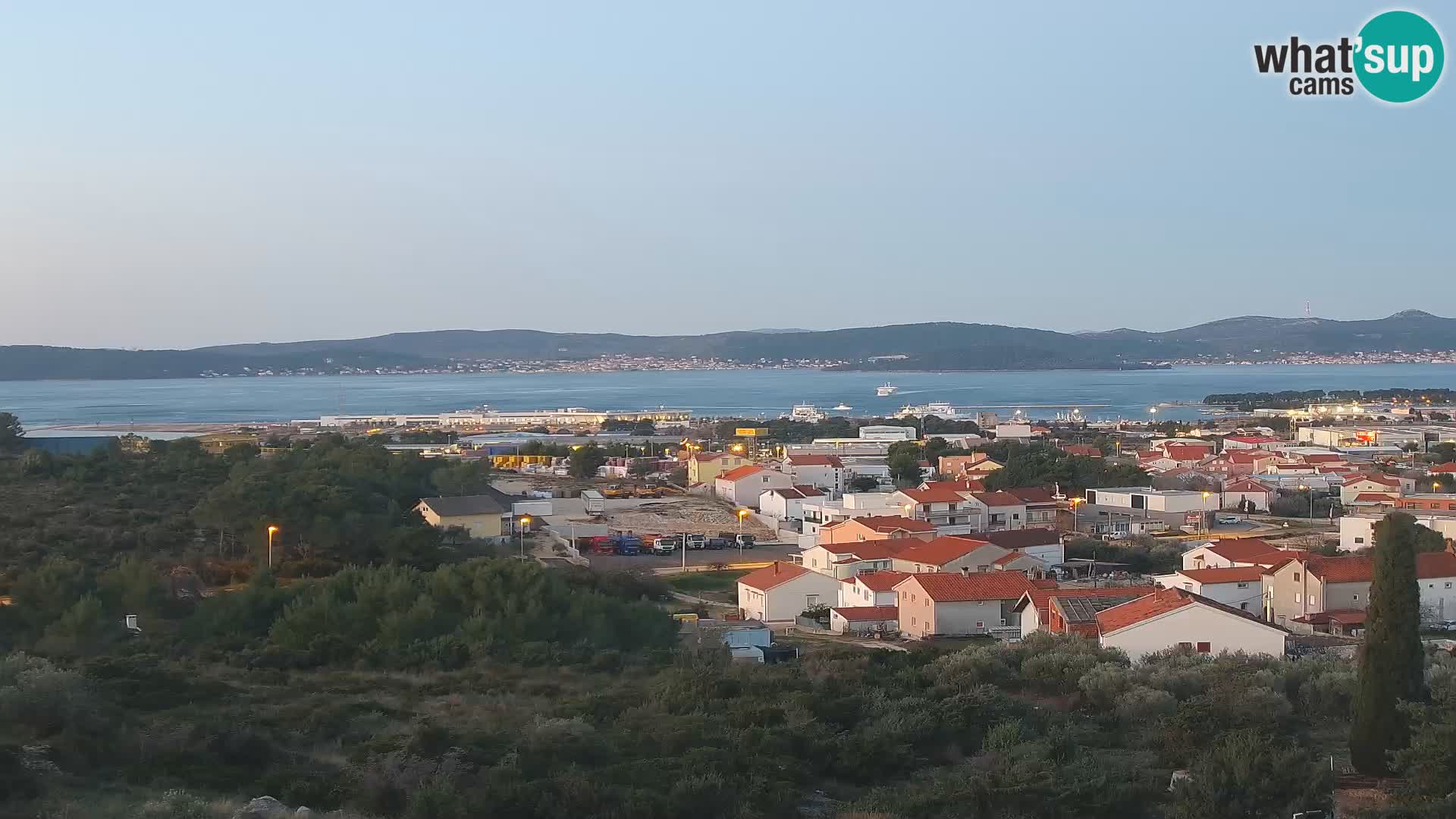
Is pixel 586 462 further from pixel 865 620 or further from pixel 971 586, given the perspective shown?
pixel 971 586

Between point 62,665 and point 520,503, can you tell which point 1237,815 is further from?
point 520,503

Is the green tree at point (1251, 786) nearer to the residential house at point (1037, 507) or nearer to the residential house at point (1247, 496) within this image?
the residential house at point (1037, 507)

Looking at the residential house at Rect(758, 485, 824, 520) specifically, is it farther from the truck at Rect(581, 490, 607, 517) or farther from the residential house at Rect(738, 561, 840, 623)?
the residential house at Rect(738, 561, 840, 623)

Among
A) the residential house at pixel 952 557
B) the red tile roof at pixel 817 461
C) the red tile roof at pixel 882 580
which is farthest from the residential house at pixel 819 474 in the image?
the red tile roof at pixel 882 580

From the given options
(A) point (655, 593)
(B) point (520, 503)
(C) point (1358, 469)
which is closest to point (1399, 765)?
(A) point (655, 593)

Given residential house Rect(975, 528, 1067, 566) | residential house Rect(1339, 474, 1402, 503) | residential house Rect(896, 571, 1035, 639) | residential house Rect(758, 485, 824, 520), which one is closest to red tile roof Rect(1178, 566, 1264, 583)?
residential house Rect(896, 571, 1035, 639)

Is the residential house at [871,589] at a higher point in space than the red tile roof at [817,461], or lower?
lower

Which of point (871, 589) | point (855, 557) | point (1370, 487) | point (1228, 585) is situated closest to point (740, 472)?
point (855, 557)
